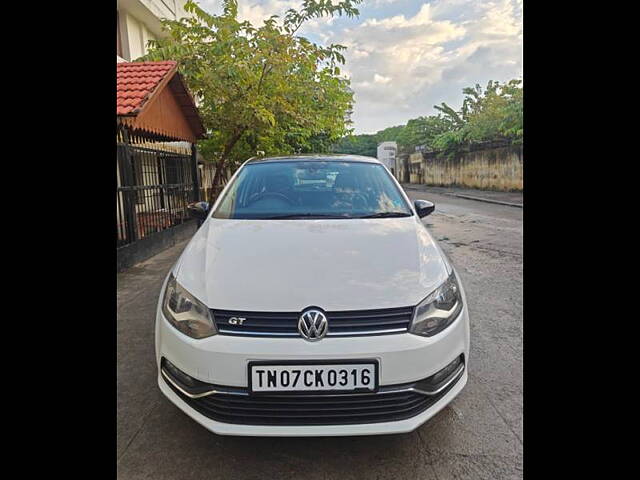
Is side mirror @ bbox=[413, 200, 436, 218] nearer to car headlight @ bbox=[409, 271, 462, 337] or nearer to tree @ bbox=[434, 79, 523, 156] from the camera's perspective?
car headlight @ bbox=[409, 271, 462, 337]

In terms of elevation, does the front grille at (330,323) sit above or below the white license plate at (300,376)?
above

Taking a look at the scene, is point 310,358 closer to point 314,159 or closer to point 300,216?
point 300,216

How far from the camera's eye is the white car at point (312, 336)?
179cm

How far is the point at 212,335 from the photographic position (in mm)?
1867

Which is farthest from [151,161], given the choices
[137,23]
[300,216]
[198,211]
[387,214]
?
[137,23]

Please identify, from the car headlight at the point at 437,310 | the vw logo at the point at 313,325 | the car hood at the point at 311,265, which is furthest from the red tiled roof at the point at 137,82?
the car headlight at the point at 437,310

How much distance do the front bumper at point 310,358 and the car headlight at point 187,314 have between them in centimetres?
4

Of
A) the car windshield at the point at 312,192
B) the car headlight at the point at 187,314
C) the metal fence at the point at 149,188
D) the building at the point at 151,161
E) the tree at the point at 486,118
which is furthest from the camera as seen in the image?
the tree at the point at 486,118

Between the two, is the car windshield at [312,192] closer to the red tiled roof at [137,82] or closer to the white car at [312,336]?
the white car at [312,336]

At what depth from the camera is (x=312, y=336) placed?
182 centimetres

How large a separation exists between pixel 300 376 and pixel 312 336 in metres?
0.17
